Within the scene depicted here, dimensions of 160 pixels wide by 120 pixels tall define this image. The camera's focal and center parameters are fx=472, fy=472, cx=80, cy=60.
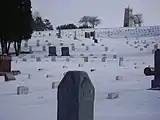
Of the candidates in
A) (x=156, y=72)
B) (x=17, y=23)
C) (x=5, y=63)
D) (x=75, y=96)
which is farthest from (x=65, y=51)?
(x=75, y=96)

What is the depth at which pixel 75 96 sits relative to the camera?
281 centimetres

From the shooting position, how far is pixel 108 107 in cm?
345

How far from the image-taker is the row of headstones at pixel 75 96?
2.81 metres

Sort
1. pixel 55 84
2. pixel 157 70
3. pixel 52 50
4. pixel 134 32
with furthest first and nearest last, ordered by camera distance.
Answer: pixel 157 70
pixel 52 50
pixel 55 84
pixel 134 32

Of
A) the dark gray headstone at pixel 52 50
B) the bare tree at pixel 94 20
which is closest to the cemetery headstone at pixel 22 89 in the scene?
the dark gray headstone at pixel 52 50

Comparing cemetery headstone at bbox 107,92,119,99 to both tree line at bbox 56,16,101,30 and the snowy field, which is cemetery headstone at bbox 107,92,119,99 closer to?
the snowy field

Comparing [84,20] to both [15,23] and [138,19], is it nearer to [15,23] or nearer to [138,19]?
[138,19]

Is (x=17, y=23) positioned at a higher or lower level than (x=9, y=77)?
higher

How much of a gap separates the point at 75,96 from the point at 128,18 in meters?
0.85

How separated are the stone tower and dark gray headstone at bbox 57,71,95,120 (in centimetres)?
67

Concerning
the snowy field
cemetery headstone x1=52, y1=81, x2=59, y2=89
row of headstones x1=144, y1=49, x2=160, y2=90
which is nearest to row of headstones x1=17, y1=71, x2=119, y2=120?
the snowy field

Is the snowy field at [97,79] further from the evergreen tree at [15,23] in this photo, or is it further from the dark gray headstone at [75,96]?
the dark gray headstone at [75,96]

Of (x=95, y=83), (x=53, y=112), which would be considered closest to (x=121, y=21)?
(x=95, y=83)

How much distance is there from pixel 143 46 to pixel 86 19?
457mm
